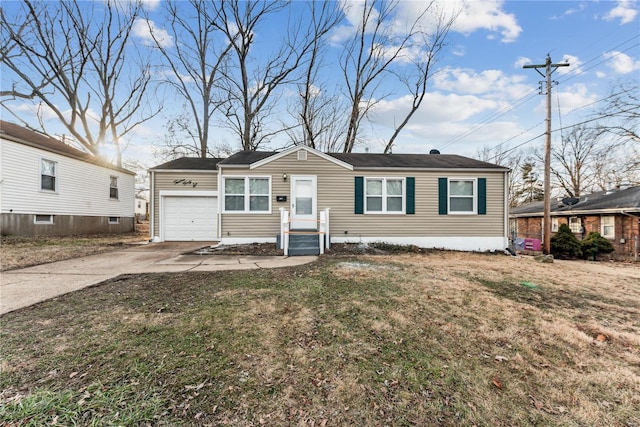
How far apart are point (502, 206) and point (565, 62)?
242 inches

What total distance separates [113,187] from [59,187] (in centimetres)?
308

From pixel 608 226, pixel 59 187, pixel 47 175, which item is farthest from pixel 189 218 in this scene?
pixel 608 226

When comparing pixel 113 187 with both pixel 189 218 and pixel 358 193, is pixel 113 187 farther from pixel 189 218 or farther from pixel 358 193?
pixel 358 193

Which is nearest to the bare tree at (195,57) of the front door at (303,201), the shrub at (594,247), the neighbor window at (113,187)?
the neighbor window at (113,187)

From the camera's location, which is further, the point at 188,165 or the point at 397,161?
the point at 188,165

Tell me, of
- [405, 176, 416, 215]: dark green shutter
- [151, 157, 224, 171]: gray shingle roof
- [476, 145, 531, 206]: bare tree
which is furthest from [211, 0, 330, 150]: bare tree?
[476, 145, 531, 206]: bare tree

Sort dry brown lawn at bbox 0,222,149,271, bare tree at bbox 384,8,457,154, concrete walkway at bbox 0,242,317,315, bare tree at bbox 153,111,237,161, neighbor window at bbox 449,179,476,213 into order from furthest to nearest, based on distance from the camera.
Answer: bare tree at bbox 153,111,237,161 < bare tree at bbox 384,8,457,154 < neighbor window at bbox 449,179,476,213 < dry brown lawn at bbox 0,222,149,271 < concrete walkway at bbox 0,242,317,315

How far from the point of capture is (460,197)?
10281 mm

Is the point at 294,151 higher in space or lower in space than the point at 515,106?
lower

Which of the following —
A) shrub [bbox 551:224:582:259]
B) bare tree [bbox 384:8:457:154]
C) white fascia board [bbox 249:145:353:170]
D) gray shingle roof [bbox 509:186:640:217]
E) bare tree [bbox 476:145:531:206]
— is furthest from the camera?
bare tree [bbox 476:145:531:206]

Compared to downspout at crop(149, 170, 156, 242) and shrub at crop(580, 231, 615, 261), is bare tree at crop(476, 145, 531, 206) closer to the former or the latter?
shrub at crop(580, 231, 615, 261)

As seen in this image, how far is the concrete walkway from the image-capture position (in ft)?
13.5

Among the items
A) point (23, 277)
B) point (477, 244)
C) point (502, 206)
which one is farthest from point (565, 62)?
point (23, 277)

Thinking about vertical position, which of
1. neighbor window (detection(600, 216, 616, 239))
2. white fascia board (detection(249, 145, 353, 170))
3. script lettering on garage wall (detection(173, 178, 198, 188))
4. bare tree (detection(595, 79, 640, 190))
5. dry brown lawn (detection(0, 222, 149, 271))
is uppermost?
bare tree (detection(595, 79, 640, 190))
